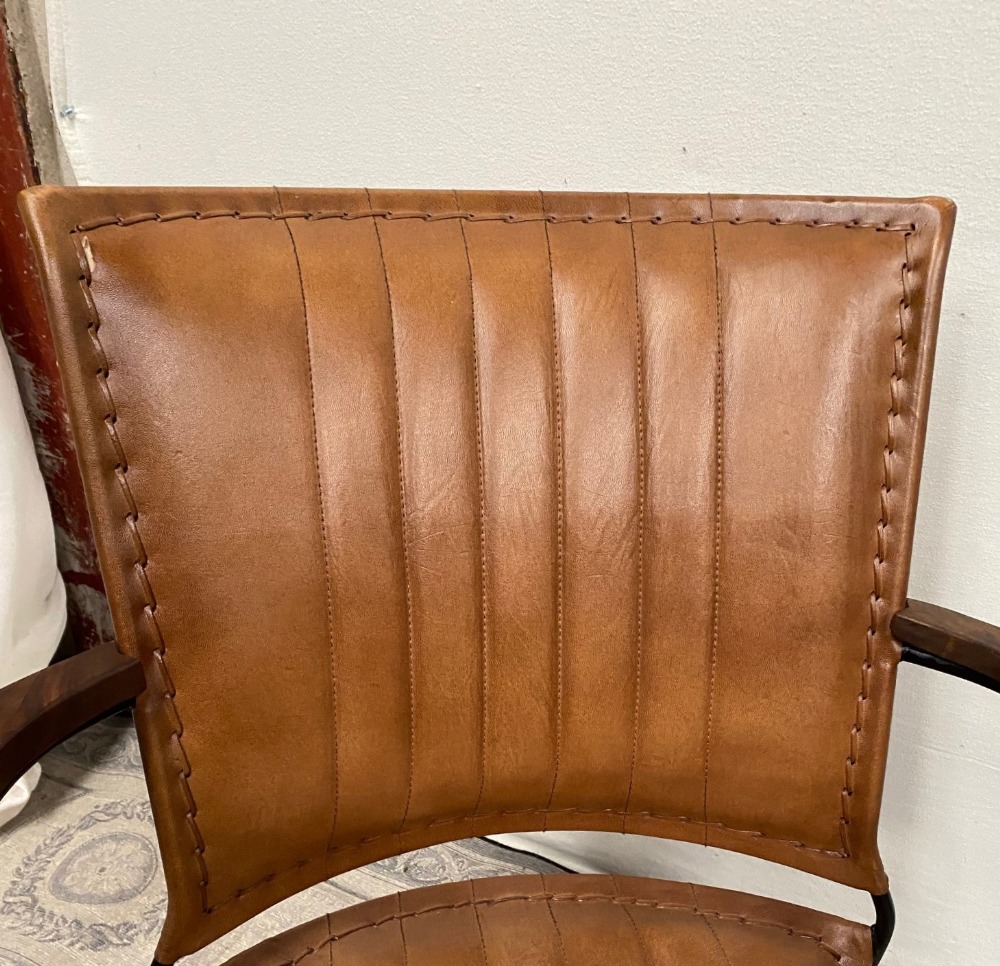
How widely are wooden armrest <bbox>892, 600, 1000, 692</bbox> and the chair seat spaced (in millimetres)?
245

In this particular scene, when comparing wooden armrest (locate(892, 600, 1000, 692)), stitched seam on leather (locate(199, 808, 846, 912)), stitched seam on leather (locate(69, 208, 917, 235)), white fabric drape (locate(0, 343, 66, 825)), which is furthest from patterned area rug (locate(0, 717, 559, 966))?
stitched seam on leather (locate(69, 208, 917, 235))

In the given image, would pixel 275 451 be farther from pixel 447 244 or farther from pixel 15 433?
pixel 15 433

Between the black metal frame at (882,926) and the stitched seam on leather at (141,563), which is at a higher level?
the stitched seam on leather at (141,563)

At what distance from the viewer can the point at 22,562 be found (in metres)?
1.21

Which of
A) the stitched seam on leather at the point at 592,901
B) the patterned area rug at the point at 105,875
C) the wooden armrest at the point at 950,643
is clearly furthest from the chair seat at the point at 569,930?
the patterned area rug at the point at 105,875

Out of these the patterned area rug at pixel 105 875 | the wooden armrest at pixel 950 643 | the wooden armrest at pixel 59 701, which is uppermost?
the wooden armrest at pixel 59 701

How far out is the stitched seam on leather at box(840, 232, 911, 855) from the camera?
644 millimetres

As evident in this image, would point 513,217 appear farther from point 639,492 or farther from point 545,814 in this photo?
point 545,814

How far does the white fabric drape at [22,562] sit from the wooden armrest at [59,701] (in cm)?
70

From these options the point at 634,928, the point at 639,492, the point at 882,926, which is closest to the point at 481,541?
the point at 639,492

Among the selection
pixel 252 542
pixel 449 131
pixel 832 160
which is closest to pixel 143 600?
pixel 252 542

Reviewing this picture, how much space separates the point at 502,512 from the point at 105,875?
940 millimetres

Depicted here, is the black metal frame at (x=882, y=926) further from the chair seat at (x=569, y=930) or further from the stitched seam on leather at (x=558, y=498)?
the stitched seam on leather at (x=558, y=498)

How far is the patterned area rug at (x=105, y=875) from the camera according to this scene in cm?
111
